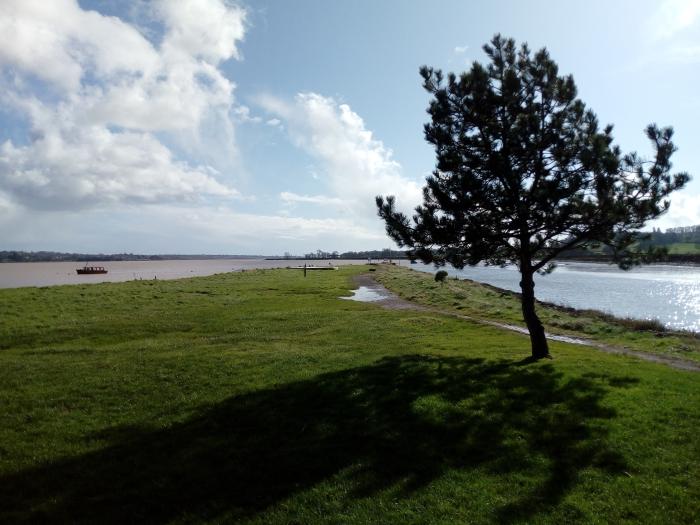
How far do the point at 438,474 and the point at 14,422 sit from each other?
28.0 ft

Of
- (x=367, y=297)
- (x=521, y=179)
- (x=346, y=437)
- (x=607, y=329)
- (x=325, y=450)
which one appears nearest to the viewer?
(x=325, y=450)

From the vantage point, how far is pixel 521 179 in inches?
537

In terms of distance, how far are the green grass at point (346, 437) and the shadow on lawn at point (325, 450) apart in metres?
0.04

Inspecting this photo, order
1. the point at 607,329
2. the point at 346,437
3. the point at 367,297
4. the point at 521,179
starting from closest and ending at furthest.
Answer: the point at 346,437
the point at 521,179
the point at 607,329
the point at 367,297

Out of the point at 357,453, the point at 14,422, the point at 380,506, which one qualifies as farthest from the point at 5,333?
the point at 380,506

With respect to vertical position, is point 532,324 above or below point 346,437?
above

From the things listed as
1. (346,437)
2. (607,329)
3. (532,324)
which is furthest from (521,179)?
(607,329)

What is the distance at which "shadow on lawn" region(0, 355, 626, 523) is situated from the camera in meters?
6.12

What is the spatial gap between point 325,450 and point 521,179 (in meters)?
9.95

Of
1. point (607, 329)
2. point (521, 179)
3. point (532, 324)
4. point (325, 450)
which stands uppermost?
point (521, 179)

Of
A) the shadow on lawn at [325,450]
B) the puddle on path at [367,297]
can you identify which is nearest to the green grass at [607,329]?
Answer: the puddle on path at [367,297]

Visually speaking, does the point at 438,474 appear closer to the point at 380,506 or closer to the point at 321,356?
the point at 380,506

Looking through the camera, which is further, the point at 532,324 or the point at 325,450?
the point at 532,324

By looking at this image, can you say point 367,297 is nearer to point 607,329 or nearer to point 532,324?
point 607,329
